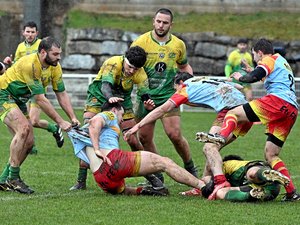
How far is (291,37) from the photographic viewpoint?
29.2 meters

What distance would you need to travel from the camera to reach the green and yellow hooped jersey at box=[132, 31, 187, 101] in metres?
12.6

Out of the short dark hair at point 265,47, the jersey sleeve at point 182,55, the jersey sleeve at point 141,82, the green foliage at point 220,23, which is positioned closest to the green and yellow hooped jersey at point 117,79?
the jersey sleeve at point 141,82

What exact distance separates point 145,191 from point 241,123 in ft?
4.58

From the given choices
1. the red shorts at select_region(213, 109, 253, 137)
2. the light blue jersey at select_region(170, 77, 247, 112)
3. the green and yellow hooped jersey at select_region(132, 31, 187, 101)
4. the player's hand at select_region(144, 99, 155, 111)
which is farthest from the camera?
the green and yellow hooped jersey at select_region(132, 31, 187, 101)

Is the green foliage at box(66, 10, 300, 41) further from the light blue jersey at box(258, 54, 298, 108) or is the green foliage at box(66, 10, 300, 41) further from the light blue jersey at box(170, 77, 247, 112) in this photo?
the light blue jersey at box(258, 54, 298, 108)

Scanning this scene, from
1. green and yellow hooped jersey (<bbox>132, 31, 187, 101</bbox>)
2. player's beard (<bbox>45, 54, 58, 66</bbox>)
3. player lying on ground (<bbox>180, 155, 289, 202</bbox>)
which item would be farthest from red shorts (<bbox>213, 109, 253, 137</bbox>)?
player's beard (<bbox>45, 54, 58, 66</bbox>)

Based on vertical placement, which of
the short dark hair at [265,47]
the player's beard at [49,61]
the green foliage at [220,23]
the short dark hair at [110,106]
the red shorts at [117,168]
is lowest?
the green foliage at [220,23]

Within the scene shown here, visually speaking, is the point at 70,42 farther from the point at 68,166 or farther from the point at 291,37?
the point at 68,166

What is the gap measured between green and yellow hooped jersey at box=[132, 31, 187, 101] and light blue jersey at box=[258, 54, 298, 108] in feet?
6.94

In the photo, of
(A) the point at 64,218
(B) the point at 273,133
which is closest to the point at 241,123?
(B) the point at 273,133

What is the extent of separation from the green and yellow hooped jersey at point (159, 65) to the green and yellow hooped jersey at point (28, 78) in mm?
1253

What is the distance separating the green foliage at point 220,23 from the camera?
29.5 m

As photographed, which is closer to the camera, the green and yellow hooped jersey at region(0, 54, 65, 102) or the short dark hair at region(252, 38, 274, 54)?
the short dark hair at region(252, 38, 274, 54)

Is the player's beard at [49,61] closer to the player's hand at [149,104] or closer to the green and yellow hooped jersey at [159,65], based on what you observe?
the player's hand at [149,104]
